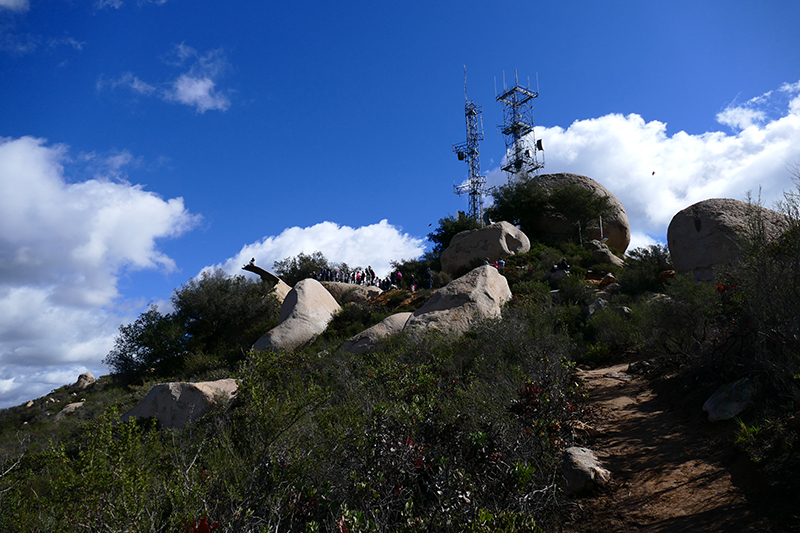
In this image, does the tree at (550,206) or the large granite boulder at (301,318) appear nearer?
the large granite boulder at (301,318)

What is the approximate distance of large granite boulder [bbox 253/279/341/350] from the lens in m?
15.8

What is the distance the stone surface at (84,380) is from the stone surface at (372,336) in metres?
22.0

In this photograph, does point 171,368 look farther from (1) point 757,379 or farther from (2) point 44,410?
(1) point 757,379

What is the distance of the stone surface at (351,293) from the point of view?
22.0 meters

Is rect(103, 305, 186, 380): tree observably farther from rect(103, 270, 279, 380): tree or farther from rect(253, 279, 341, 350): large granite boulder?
rect(253, 279, 341, 350): large granite boulder

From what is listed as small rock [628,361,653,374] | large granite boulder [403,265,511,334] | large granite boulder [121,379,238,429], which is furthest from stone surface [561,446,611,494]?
large granite boulder [121,379,238,429]

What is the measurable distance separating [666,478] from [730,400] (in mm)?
1332

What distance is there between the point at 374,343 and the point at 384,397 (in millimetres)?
6198

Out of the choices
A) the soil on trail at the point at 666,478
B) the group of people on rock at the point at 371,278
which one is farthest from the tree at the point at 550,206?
the soil on trail at the point at 666,478

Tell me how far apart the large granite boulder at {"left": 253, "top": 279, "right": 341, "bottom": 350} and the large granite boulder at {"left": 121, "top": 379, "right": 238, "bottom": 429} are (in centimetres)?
385

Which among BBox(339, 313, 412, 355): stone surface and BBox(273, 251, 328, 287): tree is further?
BBox(273, 251, 328, 287): tree

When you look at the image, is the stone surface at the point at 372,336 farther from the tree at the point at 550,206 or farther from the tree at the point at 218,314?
the tree at the point at 550,206

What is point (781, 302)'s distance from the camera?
14.1 feet

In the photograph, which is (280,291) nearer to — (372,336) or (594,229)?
(372,336)
